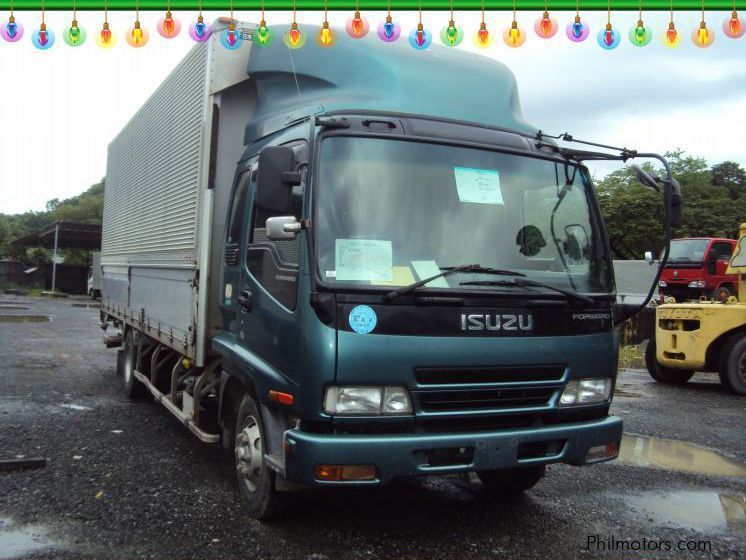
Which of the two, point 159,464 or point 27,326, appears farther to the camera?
point 27,326

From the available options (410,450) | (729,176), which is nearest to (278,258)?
(410,450)

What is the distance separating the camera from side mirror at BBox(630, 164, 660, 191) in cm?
425

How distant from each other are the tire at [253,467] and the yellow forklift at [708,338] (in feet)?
27.1

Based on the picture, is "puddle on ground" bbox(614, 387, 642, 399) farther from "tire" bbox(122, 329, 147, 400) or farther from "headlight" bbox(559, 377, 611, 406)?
"tire" bbox(122, 329, 147, 400)

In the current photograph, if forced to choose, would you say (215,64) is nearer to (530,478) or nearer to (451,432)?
(451,432)

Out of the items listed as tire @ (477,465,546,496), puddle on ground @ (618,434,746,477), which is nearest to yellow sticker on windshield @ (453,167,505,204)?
tire @ (477,465,546,496)

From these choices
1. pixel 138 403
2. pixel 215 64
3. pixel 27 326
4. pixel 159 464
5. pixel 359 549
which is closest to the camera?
pixel 359 549

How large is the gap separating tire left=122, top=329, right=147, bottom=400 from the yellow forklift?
8003 mm

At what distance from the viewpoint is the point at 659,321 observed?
36.2 ft

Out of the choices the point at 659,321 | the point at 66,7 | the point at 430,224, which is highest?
the point at 66,7

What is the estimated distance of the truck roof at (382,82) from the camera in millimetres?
4305

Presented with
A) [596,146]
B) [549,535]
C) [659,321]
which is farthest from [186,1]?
[659,321]

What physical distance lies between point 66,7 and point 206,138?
5.15 ft

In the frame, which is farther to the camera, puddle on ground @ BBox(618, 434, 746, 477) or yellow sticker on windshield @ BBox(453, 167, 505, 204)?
puddle on ground @ BBox(618, 434, 746, 477)
